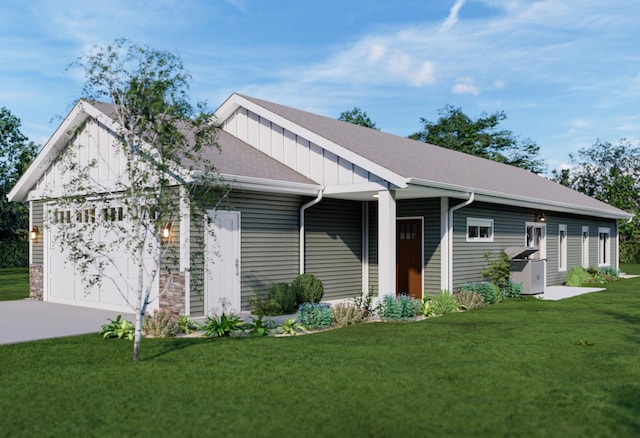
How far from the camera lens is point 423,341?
8.41 meters

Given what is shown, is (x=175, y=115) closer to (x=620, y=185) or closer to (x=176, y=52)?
(x=176, y=52)

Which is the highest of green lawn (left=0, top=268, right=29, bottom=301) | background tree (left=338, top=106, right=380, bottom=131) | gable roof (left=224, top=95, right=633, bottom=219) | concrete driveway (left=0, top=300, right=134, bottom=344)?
background tree (left=338, top=106, right=380, bottom=131)

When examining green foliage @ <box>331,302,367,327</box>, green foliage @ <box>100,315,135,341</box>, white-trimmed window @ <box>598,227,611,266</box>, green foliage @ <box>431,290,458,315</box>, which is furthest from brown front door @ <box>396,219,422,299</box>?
white-trimmed window @ <box>598,227,611,266</box>

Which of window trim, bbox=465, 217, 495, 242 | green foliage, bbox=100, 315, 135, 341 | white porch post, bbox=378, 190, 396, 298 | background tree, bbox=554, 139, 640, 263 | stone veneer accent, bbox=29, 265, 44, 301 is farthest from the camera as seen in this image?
background tree, bbox=554, 139, 640, 263

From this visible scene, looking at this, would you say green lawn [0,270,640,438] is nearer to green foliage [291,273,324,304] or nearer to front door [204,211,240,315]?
front door [204,211,240,315]

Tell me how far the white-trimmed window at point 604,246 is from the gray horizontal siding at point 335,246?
13.5 meters

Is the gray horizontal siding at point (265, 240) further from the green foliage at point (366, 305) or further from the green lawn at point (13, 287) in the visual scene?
the green lawn at point (13, 287)

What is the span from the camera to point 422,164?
1404 centimetres

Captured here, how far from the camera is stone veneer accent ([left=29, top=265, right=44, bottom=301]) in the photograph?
1444cm

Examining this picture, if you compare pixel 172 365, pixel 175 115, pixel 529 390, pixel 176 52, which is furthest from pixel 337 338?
pixel 176 52

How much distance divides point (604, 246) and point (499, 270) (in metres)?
11.5

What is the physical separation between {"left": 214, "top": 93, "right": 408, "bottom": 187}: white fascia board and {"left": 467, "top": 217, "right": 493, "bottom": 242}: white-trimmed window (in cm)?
421

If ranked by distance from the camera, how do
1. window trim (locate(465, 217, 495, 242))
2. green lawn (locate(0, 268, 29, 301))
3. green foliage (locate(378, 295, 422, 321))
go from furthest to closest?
green lawn (locate(0, 268, 29, 301)), window trim (locate(465, 217, 495, 242)), green foliage (locate(378, 295, 422, 321))

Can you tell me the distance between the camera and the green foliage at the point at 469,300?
12.6 m
